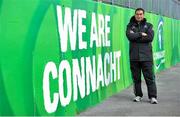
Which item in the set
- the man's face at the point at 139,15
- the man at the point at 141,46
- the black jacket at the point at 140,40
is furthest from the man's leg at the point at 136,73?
the man's face at the point at 139,15

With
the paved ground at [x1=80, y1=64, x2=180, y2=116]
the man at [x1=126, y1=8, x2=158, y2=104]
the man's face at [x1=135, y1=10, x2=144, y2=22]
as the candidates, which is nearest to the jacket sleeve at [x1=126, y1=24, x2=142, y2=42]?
the man at [x1=126, y1=8, x2=158, y2=104]

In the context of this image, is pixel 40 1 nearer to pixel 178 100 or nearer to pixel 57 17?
pixel 57 17

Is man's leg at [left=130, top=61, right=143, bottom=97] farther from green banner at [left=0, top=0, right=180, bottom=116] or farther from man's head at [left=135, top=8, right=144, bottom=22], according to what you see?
man's head at [left=135, top=8, right=144, bottom=22]

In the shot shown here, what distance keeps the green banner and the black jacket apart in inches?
25.1

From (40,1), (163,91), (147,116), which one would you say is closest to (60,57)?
(40,1)

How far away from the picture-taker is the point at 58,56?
7461 mm

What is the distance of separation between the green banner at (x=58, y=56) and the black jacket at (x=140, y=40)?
64 cm

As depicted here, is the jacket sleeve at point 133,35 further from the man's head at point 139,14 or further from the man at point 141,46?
the man's head at point 139,14

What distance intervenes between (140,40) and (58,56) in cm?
225

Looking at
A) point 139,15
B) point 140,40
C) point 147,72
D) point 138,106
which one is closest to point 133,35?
point 140,40

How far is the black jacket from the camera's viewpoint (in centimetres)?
921

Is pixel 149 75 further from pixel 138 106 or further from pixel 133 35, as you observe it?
pixel 133 35

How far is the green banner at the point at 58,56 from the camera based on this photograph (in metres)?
6.09

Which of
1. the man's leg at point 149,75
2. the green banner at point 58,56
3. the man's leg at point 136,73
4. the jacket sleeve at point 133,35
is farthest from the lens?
the man's leg at point 136,73
